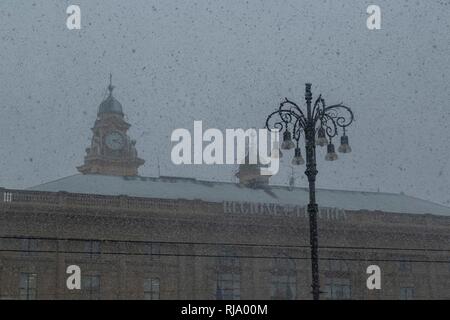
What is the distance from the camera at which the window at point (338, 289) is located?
50750 millimetres

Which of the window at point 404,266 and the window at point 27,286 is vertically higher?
the window at point 404,266

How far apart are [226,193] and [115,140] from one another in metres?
41.2

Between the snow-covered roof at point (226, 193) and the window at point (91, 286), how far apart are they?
5540 mm

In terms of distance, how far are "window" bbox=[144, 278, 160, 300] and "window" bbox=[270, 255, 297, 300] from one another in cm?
712

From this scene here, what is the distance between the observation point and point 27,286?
145ft

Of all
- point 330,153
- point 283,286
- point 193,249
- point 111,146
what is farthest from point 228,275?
point 111,146

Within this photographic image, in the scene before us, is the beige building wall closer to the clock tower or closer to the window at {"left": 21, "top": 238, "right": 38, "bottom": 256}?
the window at {"left": 21, "top": 238, "right": 38, "bottom": 256}

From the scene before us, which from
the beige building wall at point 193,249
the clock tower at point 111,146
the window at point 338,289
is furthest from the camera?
the clock tower at point 111,146

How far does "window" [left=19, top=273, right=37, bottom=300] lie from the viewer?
44000mm

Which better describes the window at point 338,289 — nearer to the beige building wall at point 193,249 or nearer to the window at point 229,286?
the beige building wall at point 193,249

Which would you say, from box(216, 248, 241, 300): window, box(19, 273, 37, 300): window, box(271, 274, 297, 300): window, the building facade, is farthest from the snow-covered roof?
box(19, 273, 37, 300): window

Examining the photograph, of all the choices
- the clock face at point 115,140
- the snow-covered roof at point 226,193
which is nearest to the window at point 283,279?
the snow-covered roof at point 226,193
